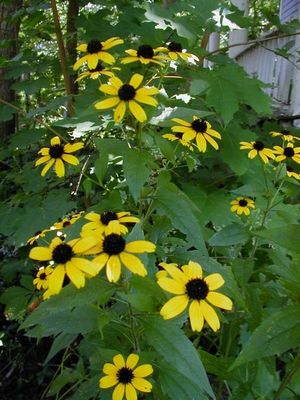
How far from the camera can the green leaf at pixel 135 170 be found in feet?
3.07

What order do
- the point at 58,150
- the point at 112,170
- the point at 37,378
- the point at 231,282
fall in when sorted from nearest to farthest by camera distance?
the point at 231,282 → the point at 58,150 → the point at 112,170 → the point at 37,378

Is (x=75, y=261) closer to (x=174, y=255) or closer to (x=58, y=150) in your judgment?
(x=174, y=255)

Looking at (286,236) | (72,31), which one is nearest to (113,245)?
(286,236)

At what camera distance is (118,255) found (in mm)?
787

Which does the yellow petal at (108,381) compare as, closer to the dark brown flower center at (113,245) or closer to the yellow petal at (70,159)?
the dark brown flower center at (113,245)

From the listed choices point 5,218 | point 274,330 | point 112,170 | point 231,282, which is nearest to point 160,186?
point 231,282

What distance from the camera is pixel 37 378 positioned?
6.88 ft

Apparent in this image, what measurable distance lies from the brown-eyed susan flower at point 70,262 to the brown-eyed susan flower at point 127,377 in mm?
228

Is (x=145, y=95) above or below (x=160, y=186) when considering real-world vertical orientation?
above

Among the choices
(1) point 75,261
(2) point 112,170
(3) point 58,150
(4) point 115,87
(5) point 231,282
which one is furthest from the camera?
(2) point 112,170

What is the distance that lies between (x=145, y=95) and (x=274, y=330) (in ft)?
1.89

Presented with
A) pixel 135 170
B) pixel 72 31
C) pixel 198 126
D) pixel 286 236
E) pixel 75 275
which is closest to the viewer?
pixel 75 275

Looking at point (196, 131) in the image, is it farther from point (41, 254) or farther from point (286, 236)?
point (41, 254)

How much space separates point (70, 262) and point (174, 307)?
201mm
